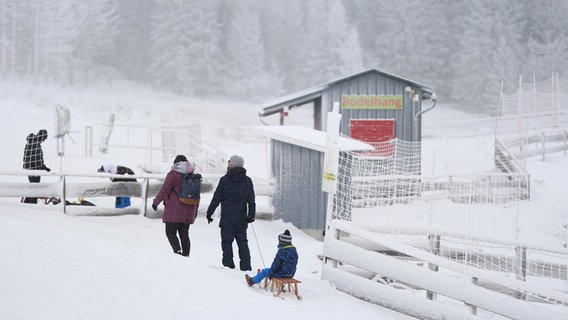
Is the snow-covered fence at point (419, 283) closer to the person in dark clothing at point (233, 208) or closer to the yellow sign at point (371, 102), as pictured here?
the person in dark clothing at point (233, 208)

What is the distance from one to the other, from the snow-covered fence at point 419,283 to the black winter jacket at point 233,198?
119 cm

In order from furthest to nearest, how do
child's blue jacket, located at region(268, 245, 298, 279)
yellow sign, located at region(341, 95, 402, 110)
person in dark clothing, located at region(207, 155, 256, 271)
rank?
yellow sign, located at region(341, 95, 402, 110)
person in dark clothing, located at region(207, 155, 256, 271)
child's blue jacket, located at region(268, 245, 298, 279)

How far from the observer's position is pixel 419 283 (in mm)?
6914

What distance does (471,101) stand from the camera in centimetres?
5606

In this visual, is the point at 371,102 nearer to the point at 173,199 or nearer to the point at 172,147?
the point at 172,147

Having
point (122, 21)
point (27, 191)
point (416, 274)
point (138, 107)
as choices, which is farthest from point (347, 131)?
point (122, 21)

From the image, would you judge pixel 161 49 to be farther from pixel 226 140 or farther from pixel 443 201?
pixel 443 201

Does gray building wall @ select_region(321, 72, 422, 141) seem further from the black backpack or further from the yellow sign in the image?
the black backpack

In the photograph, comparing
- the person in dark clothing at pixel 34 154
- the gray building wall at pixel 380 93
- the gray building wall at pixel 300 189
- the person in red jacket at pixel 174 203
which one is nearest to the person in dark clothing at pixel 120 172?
the person in dark clothing at pixel 34 154

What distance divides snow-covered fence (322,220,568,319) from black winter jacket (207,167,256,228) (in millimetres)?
1190

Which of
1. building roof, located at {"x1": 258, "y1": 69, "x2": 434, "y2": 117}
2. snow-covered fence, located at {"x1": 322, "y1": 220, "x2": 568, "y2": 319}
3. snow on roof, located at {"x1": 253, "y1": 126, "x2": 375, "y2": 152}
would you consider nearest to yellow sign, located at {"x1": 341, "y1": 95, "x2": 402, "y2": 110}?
building roof, located at {"x1": 258, "y1": 69, "x2": 434, "y2": 117}

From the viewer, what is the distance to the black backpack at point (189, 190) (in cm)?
814

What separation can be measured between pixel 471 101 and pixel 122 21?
38462 mm

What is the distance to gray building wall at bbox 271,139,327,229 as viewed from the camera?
12461mm
